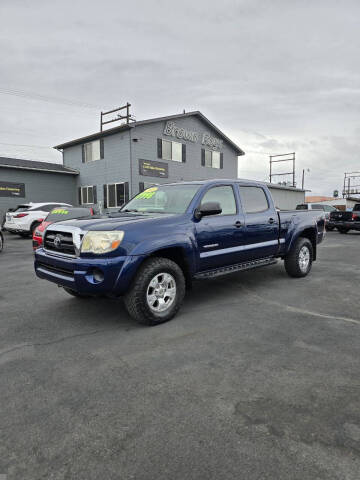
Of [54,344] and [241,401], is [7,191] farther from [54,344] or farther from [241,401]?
[241,401]

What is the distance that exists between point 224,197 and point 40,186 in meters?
20.8

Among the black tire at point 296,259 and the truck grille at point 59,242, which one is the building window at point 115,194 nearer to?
the black tire at point 296,259

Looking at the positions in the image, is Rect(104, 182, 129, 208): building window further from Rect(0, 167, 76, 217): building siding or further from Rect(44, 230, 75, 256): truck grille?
Rect(44, 230, 75, 256): truck grille

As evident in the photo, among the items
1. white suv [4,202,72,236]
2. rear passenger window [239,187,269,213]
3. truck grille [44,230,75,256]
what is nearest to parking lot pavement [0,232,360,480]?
truck grille [44,230,75,256]

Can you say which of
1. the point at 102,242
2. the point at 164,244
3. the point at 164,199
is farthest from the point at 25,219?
the point at 164,244

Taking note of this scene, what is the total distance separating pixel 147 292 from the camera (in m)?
3.92

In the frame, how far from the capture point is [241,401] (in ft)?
8.00

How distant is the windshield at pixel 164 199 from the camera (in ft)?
15.8

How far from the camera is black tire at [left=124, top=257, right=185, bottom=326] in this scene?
151 inches

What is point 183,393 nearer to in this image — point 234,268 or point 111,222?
point 111,222

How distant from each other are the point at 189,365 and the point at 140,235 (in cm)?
158

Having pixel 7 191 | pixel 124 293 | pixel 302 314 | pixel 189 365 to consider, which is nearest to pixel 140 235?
pixel 124 293

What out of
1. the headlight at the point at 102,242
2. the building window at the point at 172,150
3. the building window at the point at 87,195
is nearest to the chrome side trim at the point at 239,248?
the headlight at the point at 102,242

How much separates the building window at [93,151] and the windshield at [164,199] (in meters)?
18.9
